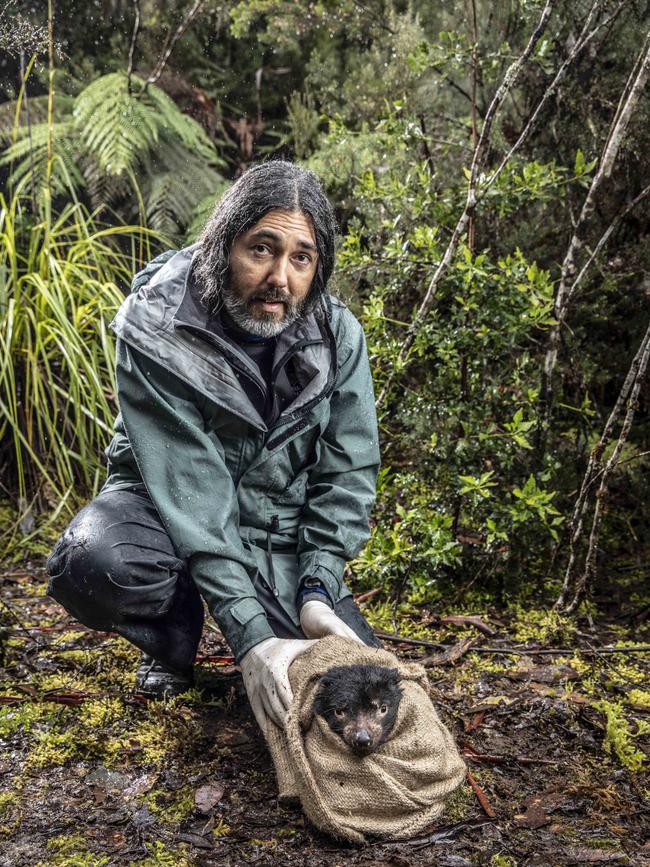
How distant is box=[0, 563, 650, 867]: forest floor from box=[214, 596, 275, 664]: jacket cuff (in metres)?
0.37

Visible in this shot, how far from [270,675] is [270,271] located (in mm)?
1166

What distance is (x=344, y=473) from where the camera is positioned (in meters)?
2.68

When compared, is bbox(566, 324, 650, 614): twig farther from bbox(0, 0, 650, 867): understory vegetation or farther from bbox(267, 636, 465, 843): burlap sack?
bbox(267, 636, 465, 843): burlap sack

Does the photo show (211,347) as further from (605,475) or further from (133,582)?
(605,475)

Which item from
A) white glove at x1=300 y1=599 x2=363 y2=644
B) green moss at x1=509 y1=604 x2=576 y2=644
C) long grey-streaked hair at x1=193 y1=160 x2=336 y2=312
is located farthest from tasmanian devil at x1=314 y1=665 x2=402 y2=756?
green moss at x1=509 y1=604 x2=576 y2=644

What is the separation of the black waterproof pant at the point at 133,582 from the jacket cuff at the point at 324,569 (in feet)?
0.41

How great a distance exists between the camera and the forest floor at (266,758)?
193cm

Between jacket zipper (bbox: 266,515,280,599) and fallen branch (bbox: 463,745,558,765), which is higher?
jacket zipper (bbox: 266,515,280,599)

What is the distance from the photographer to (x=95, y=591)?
2.36m

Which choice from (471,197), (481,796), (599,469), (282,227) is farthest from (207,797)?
(471,197)

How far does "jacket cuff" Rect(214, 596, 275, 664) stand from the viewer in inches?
87.4

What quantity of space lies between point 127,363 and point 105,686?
1.18m

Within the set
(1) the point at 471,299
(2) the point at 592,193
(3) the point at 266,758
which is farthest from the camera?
(1) the point at 471,299

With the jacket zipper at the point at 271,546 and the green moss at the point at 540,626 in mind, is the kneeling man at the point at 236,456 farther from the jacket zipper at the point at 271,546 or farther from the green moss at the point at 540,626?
the green moss at the point at 540,626
